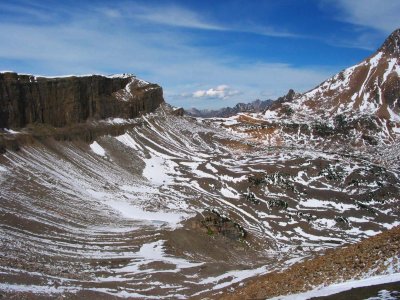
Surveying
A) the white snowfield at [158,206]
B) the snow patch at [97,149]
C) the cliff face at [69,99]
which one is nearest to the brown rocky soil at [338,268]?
the white snowfield at [158,206]

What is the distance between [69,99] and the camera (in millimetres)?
103375

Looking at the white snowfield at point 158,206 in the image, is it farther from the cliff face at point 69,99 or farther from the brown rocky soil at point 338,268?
the brown rocky soil at point 338,268

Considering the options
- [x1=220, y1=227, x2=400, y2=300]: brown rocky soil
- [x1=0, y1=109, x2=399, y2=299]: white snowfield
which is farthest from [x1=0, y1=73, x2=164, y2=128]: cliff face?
[x1=220, y1=227, x2=400, y2=300]: brown rocky soil

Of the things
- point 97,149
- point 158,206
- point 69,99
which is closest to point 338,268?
point 158,206

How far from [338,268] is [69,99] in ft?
306

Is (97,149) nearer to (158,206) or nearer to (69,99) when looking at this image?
(69,99)

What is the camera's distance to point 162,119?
133250mm

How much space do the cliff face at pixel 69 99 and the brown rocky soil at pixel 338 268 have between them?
3040 inches

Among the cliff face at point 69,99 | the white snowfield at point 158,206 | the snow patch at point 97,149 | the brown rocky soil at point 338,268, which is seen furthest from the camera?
the snow patch at point 97,149

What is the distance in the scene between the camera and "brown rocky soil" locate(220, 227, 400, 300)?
67.3 ft

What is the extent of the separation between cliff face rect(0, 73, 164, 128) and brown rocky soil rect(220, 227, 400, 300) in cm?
7722

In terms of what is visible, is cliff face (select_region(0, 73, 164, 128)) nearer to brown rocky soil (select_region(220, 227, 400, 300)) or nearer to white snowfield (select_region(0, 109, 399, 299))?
white snowfield (select_region(0, 109, 399, 299))

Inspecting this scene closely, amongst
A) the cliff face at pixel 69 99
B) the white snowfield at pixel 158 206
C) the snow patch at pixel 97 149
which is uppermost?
the cliff face at pixel 69 99

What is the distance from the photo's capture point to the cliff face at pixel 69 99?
87250 mm
